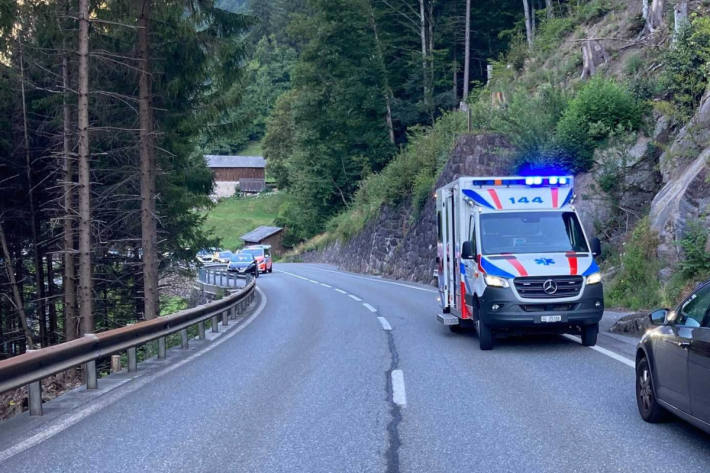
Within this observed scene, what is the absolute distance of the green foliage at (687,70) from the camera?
20703mm

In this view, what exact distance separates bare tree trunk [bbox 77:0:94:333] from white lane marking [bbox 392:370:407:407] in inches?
346

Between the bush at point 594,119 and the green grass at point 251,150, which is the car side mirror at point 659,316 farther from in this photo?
the green grass at point 251,150

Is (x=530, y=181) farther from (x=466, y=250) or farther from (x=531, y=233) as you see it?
(x=466, y=250)

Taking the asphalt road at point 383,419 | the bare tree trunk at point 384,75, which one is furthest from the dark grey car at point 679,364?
the bare tree trunk at point 384,75

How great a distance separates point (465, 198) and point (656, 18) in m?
17.9

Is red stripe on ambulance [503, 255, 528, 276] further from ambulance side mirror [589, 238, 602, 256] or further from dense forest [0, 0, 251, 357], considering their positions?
dense forest [0, 0, 251, 357]

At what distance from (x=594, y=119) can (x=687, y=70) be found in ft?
11.1

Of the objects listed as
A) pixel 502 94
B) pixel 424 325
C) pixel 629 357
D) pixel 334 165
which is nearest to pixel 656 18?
pixel 502 94

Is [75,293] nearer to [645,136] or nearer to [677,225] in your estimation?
[677,225]

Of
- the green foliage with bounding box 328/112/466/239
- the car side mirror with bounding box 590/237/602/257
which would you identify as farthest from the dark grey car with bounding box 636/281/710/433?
the green foliage with bounding box 328/112/466/239

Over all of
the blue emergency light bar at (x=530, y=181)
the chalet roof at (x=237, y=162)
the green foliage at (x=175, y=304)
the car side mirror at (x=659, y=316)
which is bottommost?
the green foliage at (x=175, y=304)

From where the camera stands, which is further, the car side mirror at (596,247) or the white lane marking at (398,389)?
the car side mirror at (596,247)

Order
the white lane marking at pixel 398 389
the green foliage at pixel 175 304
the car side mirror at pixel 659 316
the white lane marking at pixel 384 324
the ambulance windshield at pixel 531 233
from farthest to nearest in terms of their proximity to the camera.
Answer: the green foliage at pixel 175 304, the white lane marking at pixel 384 324, the ambulance windshield at pixel 531 233, the white lane marking at pixel 398 389, the car side mirror at pixel 659 316

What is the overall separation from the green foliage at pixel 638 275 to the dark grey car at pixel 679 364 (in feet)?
33.5
